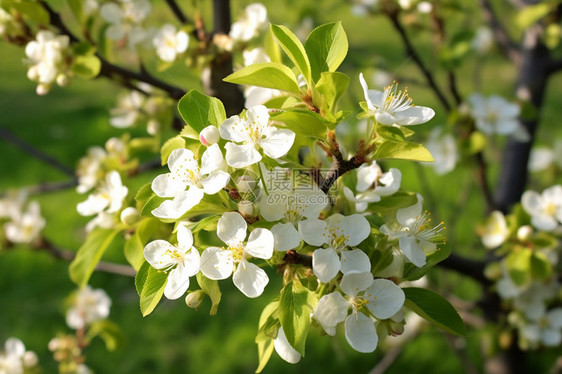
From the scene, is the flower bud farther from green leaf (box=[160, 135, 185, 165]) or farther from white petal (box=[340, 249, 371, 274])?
white petal (box=[340, 249, 371, 274])

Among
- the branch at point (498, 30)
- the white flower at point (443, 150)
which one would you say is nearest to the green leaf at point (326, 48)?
the white flower at point (443, 150)

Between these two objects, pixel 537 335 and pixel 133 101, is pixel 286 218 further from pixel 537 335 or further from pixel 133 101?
pixel 537 335

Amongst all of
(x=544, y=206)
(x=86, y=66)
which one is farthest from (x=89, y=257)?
(x=544, y=206)

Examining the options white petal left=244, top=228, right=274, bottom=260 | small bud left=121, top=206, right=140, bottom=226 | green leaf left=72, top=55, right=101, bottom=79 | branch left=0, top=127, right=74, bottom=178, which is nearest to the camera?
white petal left=244, top=228, right=274, bottom=260

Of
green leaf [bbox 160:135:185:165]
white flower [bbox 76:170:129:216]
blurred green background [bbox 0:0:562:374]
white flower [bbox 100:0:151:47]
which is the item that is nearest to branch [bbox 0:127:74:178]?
blurred green background [bbox 0:0:562:374]

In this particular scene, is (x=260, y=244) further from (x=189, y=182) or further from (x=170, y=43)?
(x=170, y=43)

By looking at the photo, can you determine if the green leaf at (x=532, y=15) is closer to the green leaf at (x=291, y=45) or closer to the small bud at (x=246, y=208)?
the green leaf at (x=291, y=45)

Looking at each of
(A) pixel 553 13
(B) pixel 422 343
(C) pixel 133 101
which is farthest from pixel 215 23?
(B) pixel 422 343
